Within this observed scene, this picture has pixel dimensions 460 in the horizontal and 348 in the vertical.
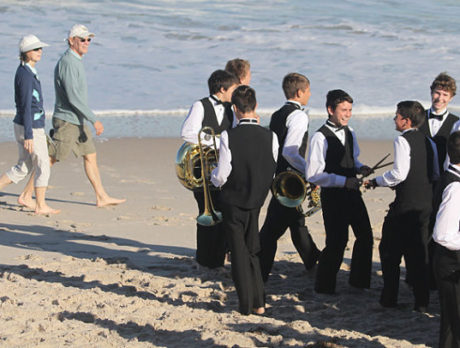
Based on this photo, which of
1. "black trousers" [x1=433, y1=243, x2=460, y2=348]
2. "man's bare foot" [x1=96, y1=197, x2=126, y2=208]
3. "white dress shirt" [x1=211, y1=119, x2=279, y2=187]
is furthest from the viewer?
"man's bare foot" [x1=96, y1=197, x2=126, y2=208]

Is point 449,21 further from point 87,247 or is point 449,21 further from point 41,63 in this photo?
point 87,247

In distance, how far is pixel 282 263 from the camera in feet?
23.2

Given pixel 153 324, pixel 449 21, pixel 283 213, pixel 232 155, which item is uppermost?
pixel 449 21

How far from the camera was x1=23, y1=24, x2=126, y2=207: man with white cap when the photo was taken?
A: 874cm

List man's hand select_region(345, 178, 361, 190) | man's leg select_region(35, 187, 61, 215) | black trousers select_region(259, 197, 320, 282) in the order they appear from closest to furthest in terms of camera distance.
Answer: man's hand select_region(345, 178, 361, 190), black trousers select_region(259, 197, 320, 282), man's leg select_region(35, 187, 61, 215)

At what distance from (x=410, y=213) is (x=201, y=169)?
1.65 metres

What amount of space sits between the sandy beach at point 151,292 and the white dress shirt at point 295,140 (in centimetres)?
97

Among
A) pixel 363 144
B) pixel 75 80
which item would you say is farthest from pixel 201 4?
pixel 75 80

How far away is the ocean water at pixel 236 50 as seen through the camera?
607 inches

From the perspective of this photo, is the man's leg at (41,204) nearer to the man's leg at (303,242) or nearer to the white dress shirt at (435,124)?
the man's leg at (303,242)

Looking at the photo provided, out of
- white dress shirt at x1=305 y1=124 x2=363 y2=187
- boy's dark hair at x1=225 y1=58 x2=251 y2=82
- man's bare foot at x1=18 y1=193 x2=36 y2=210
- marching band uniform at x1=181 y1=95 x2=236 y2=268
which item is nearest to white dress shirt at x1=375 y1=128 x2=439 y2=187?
white dress shirt at x1=305 y1=124 x2=363 y2=187

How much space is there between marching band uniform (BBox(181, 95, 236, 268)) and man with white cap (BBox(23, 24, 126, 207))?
250cm

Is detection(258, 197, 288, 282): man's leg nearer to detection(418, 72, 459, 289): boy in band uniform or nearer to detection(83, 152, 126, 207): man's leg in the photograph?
detection(418, 72, 459, 289): boy in band uniform

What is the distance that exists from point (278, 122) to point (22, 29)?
16.6 m
